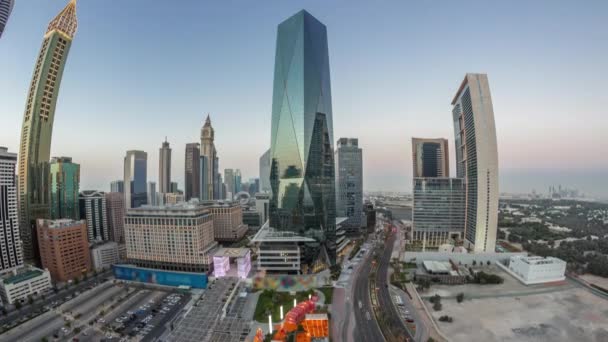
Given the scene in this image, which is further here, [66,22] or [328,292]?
[66,22]

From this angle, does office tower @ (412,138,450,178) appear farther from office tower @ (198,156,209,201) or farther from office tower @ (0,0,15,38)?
office tower @ (198,156,209,201)

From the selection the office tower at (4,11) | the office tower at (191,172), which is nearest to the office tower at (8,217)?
the office tower at (4,11)

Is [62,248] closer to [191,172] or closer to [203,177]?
[191,172]

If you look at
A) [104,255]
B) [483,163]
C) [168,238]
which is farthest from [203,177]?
[483,163]

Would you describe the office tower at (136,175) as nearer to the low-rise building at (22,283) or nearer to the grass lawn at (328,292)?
the low-rise building at (22,283)

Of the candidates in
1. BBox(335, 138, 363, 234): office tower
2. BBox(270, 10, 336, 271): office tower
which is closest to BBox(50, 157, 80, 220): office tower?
BBox(270, 10, 336, 271): office tower
